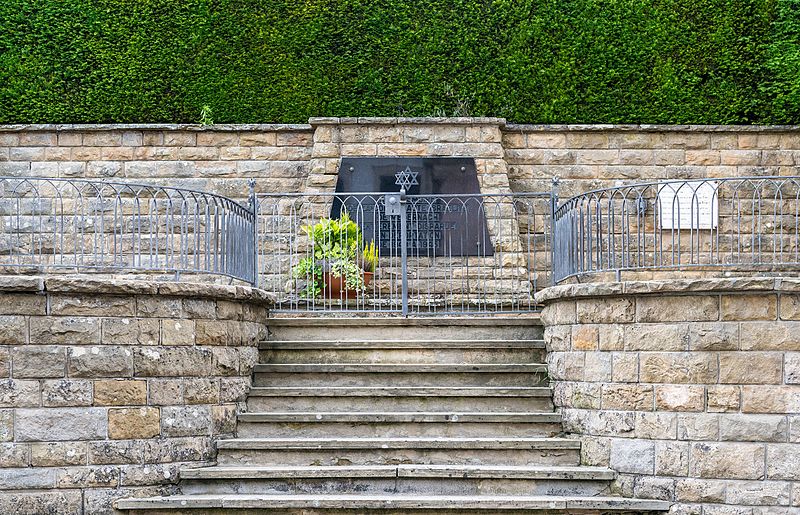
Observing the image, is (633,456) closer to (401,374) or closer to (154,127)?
(401,374)

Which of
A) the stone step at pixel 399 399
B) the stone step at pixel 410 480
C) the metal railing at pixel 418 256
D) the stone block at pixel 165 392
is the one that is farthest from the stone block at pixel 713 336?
the stone block at pixel 165 392

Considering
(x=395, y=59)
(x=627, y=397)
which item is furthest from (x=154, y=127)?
(x=627, y=397)

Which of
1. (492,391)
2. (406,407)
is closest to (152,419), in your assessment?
(406,407)

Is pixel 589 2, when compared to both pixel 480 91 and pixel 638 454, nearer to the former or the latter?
pixel 480 91

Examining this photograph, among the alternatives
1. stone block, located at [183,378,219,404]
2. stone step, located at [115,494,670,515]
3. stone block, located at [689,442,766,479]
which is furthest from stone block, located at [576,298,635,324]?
stone block, located at [183,378,219,404]

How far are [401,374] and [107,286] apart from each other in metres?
2.82

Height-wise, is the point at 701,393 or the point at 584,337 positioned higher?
the point at 584,337

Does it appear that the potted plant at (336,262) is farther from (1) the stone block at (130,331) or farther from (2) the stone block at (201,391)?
(1) the stone block at (130,331)

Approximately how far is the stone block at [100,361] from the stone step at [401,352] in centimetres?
175

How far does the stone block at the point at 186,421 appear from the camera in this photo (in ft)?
25.8

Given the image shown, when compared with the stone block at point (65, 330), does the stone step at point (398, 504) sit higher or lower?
lower

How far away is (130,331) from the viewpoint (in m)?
7.77

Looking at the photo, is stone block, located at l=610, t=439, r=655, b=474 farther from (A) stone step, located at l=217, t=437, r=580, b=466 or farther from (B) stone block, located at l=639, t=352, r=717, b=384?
(B) stone block, located at l=639, t=352, r=717, b=384

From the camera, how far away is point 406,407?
343 inches
